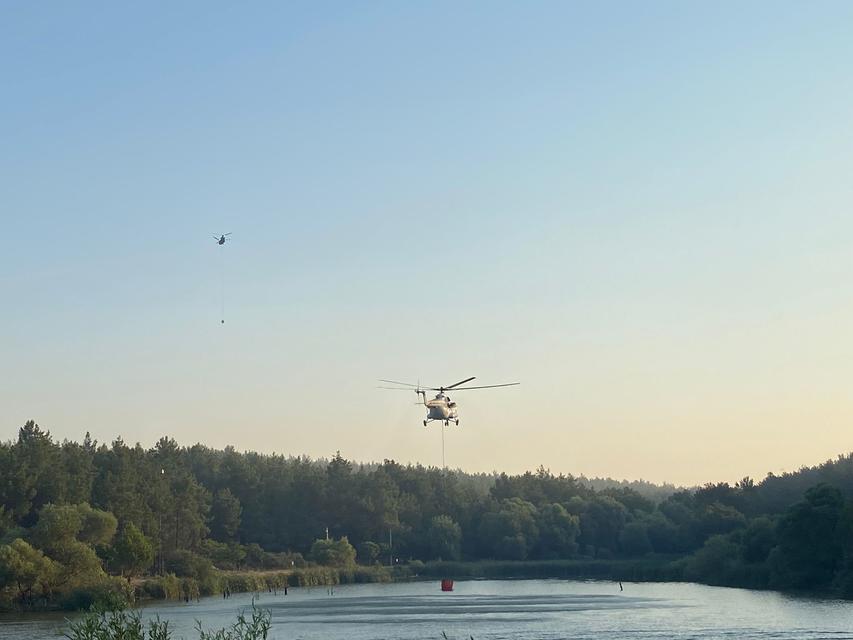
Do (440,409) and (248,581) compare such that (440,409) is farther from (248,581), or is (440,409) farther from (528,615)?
(248,581)

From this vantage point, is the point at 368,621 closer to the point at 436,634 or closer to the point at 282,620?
the point at 282,620

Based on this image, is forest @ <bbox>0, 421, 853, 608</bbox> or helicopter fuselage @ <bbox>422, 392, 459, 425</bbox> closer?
helicopter fuselage @ <bbox>422, 392, 459, 425</bbox>

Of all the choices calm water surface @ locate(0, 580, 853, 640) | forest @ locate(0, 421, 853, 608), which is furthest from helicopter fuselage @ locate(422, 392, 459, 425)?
forest @ locate(0, 421, 853, 608)

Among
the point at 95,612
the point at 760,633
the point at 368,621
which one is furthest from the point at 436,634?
the point at 95,612

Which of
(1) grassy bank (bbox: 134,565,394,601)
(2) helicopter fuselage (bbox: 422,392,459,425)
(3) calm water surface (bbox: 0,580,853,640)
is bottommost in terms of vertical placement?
(3) calm water surface (bbox: 0,580,853,640)

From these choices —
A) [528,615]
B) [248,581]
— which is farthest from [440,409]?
[248,581]

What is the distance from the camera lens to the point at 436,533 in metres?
155

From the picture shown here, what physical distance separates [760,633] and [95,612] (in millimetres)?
46525

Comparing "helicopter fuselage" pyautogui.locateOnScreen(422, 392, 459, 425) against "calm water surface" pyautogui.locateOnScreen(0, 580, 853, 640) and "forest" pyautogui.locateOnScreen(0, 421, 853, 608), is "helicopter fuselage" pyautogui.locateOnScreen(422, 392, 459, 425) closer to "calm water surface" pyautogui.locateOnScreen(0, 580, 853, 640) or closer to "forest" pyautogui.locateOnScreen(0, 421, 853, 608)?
"calm water surface" pyautogui.locateOnScreen(0, 580, 853, 640)

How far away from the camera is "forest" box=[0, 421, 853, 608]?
91.3 meters

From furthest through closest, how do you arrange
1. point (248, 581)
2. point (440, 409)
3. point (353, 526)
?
1. point (353, 526)
2. point (248, 581)
3. point (440, 409)

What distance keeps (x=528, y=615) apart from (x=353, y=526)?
82.8 m

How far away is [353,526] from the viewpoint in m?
157

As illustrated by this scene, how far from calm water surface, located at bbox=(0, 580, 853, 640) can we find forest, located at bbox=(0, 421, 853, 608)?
508 centimetres
